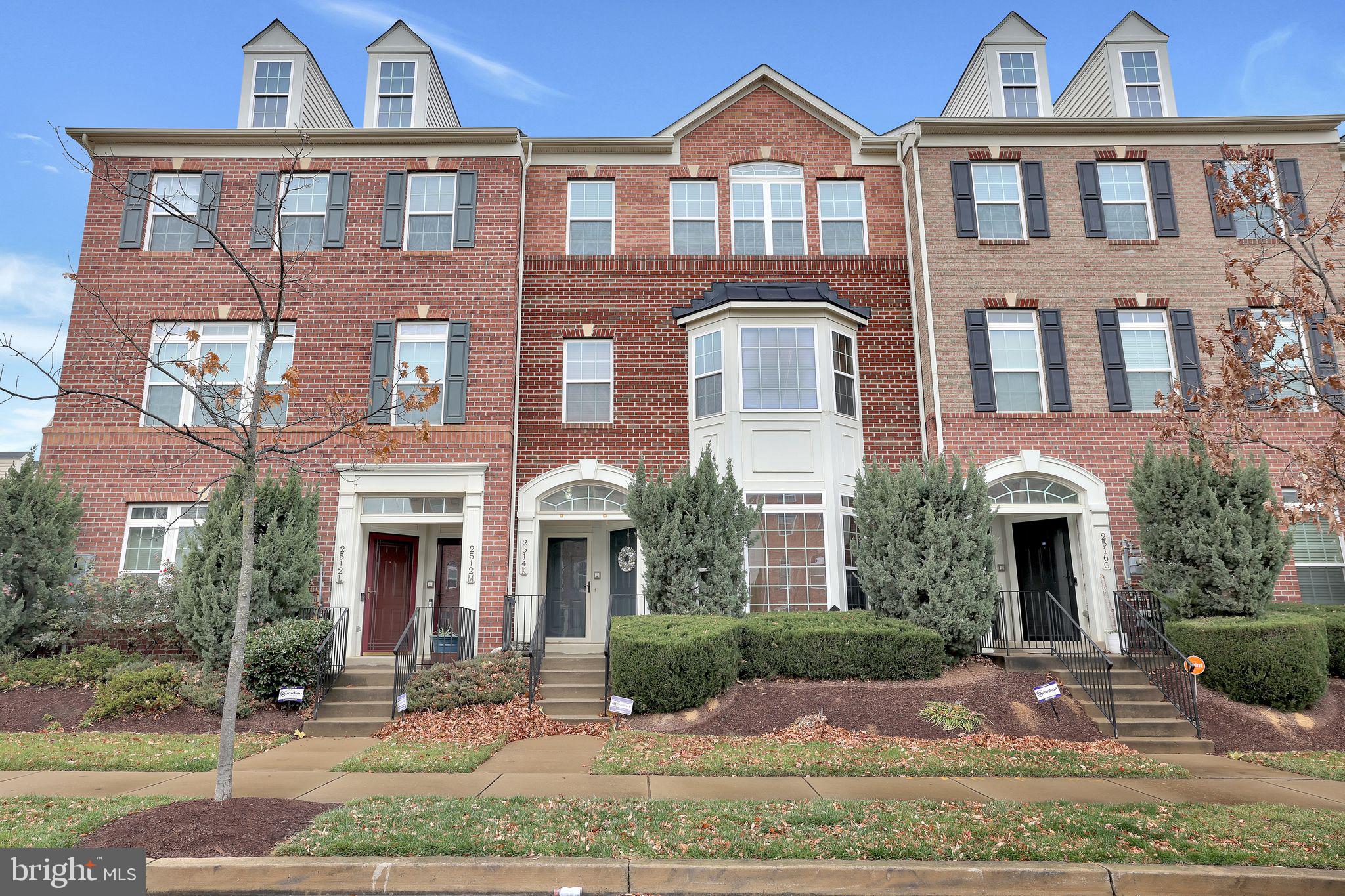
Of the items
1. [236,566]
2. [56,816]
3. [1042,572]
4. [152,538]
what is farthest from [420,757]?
[1042,572]

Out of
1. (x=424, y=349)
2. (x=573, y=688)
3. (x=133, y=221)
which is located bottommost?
(x=573, y=688)

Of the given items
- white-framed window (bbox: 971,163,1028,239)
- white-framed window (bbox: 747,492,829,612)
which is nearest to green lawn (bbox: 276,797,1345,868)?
white-framed window (bbox: 747,492,829,612)

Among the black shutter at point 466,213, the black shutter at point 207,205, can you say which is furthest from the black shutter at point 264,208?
the black shutter at point 466,213

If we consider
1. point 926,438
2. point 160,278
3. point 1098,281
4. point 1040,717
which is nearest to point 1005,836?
point 1040,717

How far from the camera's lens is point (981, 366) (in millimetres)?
14414

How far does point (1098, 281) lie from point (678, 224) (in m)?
7.93

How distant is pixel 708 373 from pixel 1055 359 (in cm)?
625

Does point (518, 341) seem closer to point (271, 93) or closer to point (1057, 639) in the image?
point (271, 93)

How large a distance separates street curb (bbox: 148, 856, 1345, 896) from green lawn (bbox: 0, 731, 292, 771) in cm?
373

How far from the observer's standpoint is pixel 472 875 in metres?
5.30

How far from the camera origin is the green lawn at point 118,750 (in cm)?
834

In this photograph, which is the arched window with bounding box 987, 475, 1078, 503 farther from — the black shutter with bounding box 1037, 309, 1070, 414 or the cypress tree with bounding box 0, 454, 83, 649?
the cypress tree with bounding box 0, 454, 83, 649

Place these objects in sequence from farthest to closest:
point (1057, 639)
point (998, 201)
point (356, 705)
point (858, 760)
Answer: point (998, 201), point (1057, 639), point (356, 705), point (858, 760)

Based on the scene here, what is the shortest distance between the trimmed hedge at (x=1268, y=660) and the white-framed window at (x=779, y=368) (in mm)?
6808
